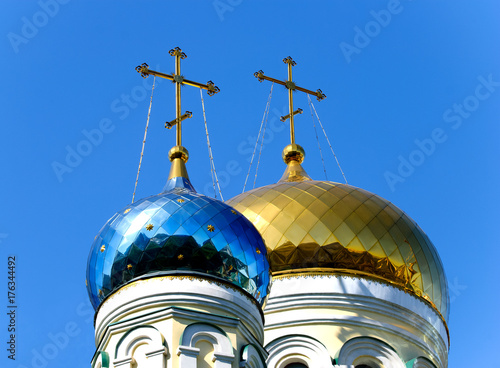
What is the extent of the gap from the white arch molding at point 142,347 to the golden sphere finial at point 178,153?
2376 mm

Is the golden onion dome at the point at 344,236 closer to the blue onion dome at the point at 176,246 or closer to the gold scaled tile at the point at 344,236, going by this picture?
the gold scaled tile at the point at 344,236

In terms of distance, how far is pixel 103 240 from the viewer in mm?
13898

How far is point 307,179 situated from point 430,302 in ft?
7.72

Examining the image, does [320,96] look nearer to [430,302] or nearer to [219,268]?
[430,302]

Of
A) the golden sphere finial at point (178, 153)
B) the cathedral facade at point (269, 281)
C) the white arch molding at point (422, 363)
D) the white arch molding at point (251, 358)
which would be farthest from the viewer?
the white arch molding at point (422, 363)

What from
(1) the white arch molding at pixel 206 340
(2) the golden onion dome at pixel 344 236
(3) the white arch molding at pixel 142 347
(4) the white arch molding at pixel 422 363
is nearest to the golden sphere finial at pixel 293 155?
(2) the golden onion dome at pixel 344 236

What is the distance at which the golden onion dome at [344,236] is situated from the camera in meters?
15.4

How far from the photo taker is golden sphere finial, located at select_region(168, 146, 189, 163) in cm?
1493

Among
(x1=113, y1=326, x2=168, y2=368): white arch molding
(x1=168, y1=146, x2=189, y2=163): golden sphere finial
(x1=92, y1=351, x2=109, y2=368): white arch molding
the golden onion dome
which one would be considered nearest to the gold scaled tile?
the golden onion dome

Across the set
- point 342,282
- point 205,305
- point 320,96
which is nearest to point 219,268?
point 205,305

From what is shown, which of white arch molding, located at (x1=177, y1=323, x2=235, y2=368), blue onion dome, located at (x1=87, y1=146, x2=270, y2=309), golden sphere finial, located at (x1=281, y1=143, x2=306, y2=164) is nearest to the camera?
white arch molding, located at (x1=177, y1=323, x2=235, y2=368)

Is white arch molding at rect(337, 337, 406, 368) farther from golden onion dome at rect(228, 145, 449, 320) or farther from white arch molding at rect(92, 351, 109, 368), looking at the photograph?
white arch molding at rect(92, 351, 109, 368)

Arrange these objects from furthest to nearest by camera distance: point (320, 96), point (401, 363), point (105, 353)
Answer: point (320, 96), point (401, 363), point (105, 353)

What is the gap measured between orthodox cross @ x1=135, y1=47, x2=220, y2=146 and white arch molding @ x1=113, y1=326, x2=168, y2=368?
8.86 ft
